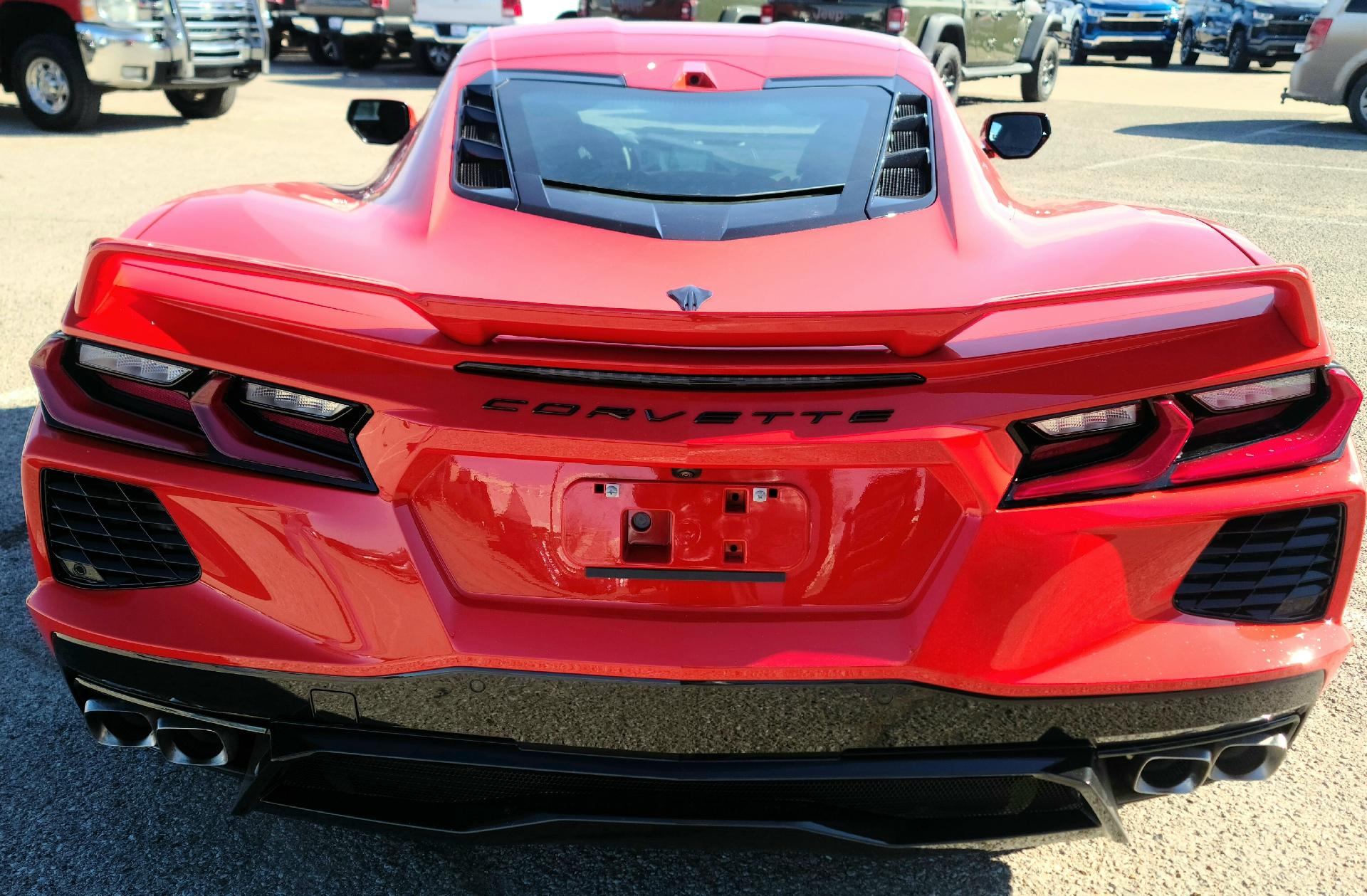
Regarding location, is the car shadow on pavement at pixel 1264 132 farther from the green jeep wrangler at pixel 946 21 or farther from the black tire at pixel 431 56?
the black tire at pixel 431 56

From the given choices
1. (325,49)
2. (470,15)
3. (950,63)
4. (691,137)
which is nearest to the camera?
(691,137)

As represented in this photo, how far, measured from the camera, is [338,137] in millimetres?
11828

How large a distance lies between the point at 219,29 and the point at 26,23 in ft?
5.60

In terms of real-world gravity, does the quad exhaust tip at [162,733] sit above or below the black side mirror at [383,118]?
below

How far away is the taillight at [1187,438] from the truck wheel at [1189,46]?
1029 inches

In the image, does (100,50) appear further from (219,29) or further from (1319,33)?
(1319,33)

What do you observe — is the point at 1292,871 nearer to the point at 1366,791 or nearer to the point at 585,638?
the point at 1366,791

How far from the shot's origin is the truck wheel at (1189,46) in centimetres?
2491

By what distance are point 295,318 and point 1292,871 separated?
2.06 metres

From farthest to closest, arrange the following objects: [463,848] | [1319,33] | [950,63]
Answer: [950,63], [1319,33], [463,848]

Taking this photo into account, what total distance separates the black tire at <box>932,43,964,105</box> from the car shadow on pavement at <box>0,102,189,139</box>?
8083 mm

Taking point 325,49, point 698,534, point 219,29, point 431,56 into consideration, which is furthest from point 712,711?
point 325,49

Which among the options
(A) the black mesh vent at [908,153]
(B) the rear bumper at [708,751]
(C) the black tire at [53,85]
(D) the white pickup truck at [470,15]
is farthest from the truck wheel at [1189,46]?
(B) the rear bumper at [708,751]

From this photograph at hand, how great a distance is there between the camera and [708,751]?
1.77 meters
